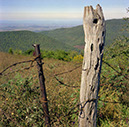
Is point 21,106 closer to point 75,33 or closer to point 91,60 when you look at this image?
point 91,60

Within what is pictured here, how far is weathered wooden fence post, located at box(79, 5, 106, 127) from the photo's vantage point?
1.29 meters

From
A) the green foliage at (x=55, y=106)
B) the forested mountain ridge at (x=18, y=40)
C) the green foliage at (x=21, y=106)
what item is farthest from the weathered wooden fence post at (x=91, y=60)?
the forested mountain ridge at (x=18, y=40)

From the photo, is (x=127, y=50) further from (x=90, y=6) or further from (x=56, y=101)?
(x=90, y=6)

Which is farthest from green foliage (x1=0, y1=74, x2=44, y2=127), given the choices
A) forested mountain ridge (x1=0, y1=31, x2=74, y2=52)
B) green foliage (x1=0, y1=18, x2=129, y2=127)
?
forested mountain ridge (x1=0, y1=31, x2=74, y2=52)

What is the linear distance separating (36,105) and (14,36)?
225 ft

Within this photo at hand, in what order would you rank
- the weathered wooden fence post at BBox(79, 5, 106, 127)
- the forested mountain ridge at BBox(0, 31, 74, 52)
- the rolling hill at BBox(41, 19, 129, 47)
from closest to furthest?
the weathered wooden fence post at BBox(79, 5, 106, 127) < the forested mountain ridge at BBox(0, 31, 74, 52) < the rolling hill at BBox(41, 19, 129, 47)

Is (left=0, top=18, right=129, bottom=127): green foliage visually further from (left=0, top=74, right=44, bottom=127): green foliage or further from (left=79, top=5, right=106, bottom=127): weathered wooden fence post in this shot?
(left=79, top=5, right=106, bottom=127): weathered wooden fence post

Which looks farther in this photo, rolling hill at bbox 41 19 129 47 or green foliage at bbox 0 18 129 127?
rolling hill at bbox 41 19 129 47

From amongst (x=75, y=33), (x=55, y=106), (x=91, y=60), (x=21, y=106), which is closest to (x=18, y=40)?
(x=21, y=106)

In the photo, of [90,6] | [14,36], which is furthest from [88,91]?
[14,36]

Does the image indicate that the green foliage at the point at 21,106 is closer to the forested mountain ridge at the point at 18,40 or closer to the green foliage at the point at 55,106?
the green foliage at the point at 55,106

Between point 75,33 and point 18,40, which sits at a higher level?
point 75,33

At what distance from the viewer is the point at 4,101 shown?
2.70 metres

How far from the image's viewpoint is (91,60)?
4.54ft
